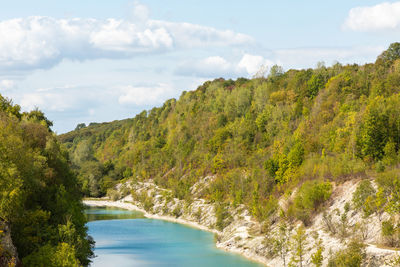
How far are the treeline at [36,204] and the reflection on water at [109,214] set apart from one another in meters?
55.5

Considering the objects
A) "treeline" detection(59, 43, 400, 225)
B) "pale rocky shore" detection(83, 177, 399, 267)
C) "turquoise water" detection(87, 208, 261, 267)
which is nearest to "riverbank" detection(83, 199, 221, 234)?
"pale rocky shore" detection(83, 177, 399, 267)

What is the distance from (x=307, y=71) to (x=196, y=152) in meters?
41.0

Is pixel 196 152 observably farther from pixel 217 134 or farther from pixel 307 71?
pixel 307 71

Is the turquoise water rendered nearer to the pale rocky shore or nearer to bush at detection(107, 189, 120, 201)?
the pale rocky shore

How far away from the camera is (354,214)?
6506 centimetres

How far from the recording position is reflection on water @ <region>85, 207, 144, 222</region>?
12431cm

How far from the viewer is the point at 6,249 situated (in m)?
41.9

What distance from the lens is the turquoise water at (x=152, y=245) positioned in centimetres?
6900

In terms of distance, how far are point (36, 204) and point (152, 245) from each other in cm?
3122

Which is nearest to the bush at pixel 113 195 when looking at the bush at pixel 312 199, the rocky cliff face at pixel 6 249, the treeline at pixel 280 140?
the treeline at pixel 280 140

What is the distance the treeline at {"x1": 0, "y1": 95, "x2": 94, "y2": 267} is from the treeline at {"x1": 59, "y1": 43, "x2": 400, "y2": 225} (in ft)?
115

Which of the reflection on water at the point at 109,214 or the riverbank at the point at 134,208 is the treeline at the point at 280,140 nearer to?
the riverbank at the point at 134,208

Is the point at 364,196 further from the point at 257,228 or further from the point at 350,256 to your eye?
the point at 257,228

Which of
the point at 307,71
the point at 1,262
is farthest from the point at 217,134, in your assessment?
Answer: the point at 1,262
